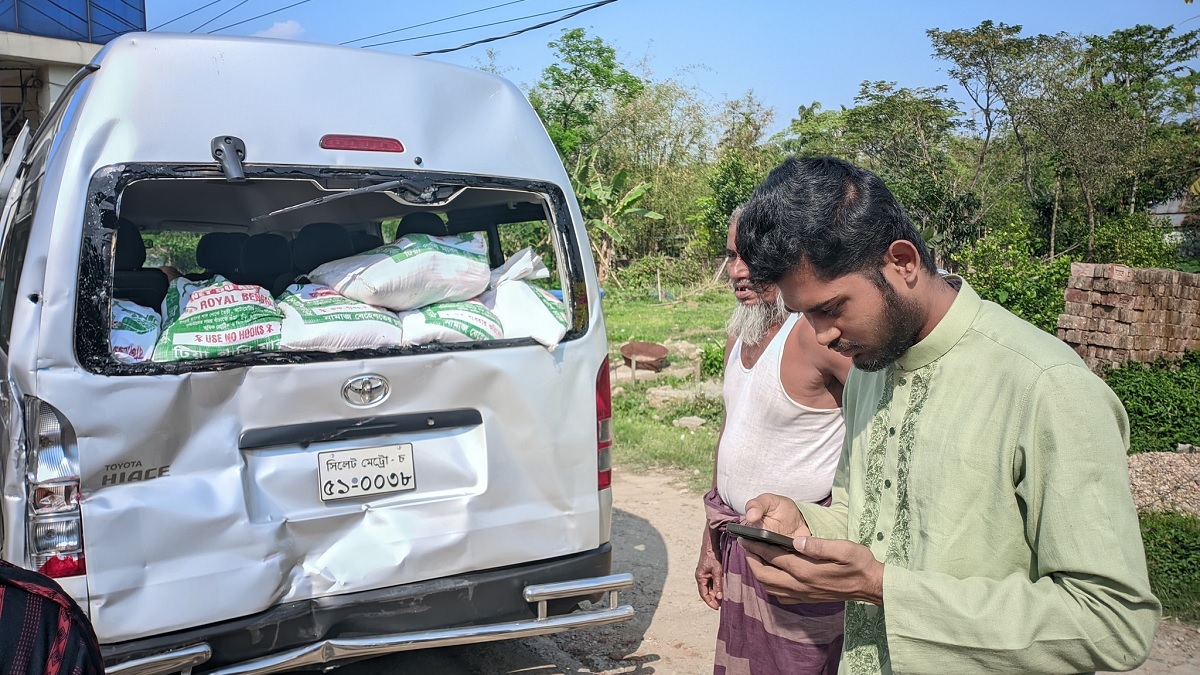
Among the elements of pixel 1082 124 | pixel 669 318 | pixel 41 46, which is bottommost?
pixel 669 318

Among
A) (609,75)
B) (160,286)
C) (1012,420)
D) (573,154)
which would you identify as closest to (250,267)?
(160,286)

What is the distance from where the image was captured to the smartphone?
1.50 metres

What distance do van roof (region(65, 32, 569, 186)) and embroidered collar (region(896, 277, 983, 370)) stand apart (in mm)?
2087

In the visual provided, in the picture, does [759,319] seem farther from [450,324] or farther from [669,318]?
[669,318]

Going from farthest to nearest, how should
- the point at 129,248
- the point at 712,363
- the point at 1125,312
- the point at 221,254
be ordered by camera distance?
the point at 712,363
the point at 1125,312
the point at 221,254
the point at 129,248

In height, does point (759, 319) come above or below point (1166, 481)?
above

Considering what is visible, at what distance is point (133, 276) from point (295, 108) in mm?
1001

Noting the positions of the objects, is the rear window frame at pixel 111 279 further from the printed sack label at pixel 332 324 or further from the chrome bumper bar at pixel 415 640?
the chrome bumper bar at pixel 415 640

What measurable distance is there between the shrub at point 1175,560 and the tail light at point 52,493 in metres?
4.21

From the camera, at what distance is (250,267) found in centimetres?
374

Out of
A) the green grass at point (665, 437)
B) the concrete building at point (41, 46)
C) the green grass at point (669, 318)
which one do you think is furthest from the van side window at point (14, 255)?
the concrete building at point (41, 46)

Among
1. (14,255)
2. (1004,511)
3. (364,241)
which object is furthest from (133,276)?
(1004,511)

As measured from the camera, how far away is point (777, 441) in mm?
2535

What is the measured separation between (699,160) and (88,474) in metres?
29.7
